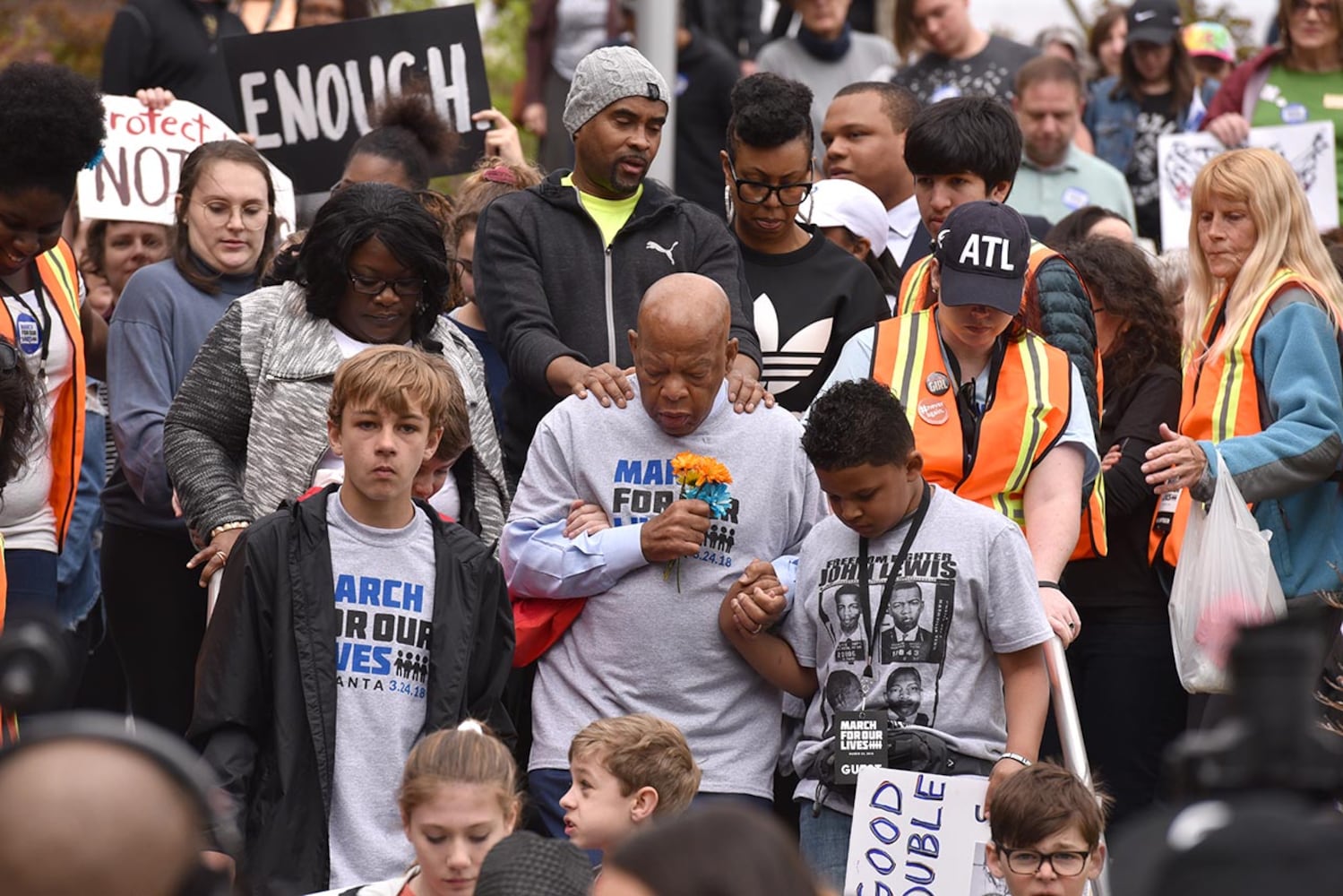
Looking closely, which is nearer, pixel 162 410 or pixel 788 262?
pixel 162 410

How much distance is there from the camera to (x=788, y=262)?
22.8 ft

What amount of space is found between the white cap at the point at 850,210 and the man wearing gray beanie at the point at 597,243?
991 millimetres

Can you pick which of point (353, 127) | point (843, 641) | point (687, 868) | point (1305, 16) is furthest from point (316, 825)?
point (1305, 16)

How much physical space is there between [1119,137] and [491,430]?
239 inches

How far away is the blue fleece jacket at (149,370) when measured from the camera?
21.8ft

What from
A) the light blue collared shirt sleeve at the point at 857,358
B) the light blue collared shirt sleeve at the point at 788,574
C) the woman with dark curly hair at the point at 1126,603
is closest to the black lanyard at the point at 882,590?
the light blue collared shirt sleeve at the point at 788,574

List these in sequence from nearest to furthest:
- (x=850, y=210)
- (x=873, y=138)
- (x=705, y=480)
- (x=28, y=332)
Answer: (x=705, y=480)
(x=28, y=332)
(x=850, y=210)
(x=873, y=138)

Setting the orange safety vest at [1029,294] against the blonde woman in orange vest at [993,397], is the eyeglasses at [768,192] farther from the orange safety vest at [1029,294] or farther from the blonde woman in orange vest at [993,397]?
the blonde woman in orange vest at [993,397]

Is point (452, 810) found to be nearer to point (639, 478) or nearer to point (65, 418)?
point (639, 478)

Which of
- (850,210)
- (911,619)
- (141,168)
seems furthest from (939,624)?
(141,168)

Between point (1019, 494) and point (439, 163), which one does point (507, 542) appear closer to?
point (1019, 494)

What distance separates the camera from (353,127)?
8.70 meters

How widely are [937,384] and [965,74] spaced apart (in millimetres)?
4767

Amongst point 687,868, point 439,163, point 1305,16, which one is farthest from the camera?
point 1305,16
